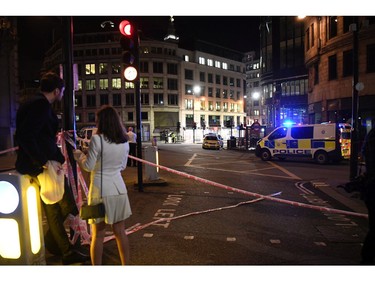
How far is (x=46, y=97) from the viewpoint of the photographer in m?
4.41

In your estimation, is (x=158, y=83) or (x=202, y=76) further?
(x=202, y=76)

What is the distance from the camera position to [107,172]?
12.9 ft

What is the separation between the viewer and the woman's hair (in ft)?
12.8

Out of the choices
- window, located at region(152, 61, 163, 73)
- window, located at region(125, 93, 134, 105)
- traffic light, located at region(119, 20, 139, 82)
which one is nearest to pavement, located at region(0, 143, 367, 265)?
traffic light, located at region(119, 20, 139, 82)

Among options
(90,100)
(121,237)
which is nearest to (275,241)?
(121,237)

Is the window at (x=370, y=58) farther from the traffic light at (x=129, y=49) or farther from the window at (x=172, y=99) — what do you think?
the window at (x=172, y=99)

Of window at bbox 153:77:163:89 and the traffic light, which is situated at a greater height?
window at bbox 153:77:163:89

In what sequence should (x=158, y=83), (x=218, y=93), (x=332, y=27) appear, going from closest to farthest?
(x=332, y=27), (x=158, y=83), (x=218, y=93)

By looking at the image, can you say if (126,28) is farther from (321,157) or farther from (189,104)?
(189,104)

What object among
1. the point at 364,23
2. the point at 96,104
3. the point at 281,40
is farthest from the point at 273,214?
the point at 96,104

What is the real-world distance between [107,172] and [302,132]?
16.7m

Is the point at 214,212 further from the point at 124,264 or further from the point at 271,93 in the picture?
the point at 271,93

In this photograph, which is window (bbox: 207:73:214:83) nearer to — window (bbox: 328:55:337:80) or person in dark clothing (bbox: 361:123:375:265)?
window (bbox: 328:55:337:80)

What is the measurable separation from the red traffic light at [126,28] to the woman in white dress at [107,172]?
5.06 m
